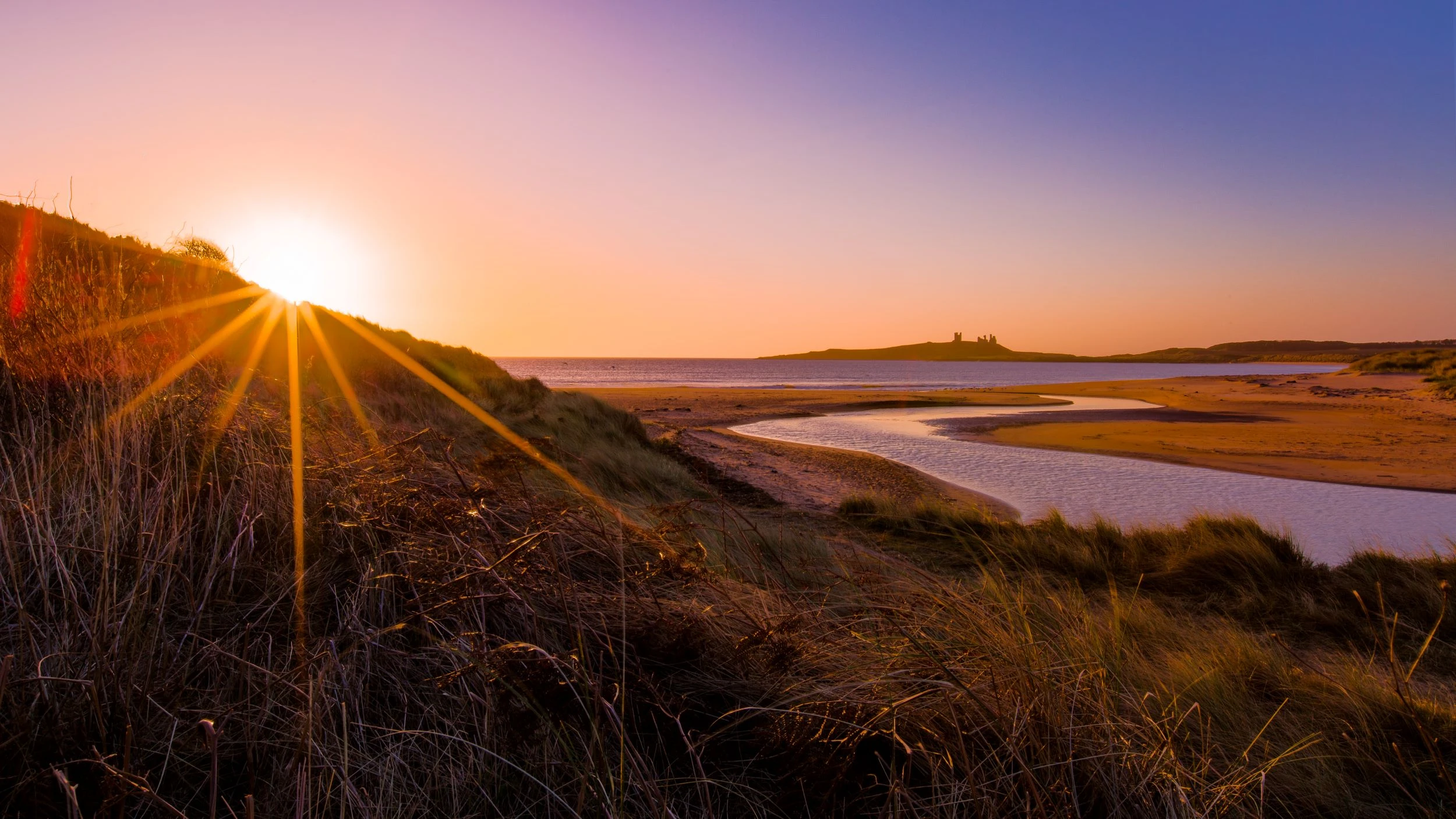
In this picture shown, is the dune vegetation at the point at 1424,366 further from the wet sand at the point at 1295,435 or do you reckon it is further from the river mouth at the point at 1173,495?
the river mouth at the point at 1173,495

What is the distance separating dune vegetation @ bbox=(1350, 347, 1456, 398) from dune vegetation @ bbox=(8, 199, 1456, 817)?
1414 inches

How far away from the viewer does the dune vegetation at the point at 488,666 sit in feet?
5.53

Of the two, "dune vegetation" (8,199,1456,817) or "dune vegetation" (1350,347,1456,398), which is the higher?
"dune vegetation" (1350,347,1456,398)

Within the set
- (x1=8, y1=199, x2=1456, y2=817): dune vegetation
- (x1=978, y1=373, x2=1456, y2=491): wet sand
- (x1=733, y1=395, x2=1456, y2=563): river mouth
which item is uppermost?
(x1=8, y1=199, x2=1456, y2=817): dune vegetation

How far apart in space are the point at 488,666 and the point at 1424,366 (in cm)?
6107

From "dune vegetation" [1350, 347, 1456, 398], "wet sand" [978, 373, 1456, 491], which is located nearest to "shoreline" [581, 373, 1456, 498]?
"wet sand" [978, 373, 1456, 491]

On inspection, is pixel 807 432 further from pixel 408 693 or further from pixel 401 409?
pixel 408 693

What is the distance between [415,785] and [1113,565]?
654 centimetres

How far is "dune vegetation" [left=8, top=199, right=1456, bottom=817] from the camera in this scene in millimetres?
1685

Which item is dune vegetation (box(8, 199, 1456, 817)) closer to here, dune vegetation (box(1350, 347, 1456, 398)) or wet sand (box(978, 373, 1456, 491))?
wet sand (box(978, 373, 1456, 491))

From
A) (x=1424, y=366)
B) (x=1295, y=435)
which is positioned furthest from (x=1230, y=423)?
(x=1424, y=366)

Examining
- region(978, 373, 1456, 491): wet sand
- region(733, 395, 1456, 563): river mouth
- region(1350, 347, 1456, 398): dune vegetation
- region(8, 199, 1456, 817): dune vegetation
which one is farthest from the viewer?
region(1350, 347, 1456, 398): dune vegetation

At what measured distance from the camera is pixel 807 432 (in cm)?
2295

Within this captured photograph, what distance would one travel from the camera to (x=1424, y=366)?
136 ft
